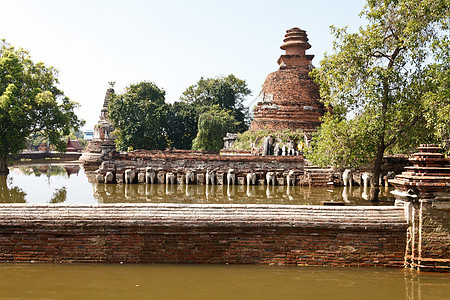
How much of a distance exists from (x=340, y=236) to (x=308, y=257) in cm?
64

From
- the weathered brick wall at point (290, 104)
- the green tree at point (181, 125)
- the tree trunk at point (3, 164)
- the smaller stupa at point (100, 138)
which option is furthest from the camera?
the green tree at point (181, 125)

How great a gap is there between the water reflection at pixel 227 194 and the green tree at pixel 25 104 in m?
6.20

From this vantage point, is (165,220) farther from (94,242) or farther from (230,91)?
(230,91)

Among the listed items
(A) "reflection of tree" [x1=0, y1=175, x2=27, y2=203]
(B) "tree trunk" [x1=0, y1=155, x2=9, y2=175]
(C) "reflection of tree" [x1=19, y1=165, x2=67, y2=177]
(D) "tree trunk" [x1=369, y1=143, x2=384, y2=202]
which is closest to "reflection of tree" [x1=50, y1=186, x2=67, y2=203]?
(A) "reflection of tree" [x1=0, y1=175, x2=27, y2=203]

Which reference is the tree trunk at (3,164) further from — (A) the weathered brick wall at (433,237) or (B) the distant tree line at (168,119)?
(A) the weathered brick wall at (433,237)

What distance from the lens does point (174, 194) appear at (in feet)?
47.4

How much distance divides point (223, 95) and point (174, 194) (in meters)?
25.8

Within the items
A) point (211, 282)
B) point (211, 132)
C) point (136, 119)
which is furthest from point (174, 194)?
point (136, 119)

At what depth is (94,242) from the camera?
20.9 feet

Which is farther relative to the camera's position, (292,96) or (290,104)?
(292,96)

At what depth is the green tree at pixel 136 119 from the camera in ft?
107

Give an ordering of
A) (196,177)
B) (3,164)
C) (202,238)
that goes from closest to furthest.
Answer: (202,238), (196,177), (3,164)

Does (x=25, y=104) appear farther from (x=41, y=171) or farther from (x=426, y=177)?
(x=426, y=177)

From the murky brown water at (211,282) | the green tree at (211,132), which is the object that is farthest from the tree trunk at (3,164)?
the murky brown water at (211,282)
